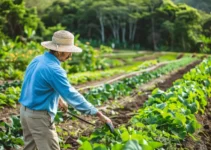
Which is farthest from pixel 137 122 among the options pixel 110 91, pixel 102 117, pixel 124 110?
pixel 110 91

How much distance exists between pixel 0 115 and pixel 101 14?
50.4m

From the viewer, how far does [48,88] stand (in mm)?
3859

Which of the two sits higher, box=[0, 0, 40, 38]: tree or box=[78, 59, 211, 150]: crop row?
box=[0, 0, 40, 38]: tree

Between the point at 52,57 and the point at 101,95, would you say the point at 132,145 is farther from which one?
the point at 101,95

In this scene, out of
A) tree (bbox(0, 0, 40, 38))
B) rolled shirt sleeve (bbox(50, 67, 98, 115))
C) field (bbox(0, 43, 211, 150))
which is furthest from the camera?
tree (bbox(0, 0, 40, 38))

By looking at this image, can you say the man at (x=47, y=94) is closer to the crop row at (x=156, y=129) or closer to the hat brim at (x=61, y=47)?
the hat brim at (x=61, y=47)

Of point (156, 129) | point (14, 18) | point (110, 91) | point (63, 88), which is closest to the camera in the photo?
point (63, 88)

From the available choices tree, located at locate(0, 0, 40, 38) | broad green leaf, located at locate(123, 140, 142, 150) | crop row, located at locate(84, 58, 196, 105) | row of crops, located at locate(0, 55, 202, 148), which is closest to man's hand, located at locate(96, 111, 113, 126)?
broad green leaf, located at locate(123, 140, 142, 150)

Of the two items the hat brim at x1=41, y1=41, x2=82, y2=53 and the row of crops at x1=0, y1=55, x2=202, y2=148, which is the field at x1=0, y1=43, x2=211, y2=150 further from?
Answer: the hat brim at x1=41, y1=41, x2=82, y2=53

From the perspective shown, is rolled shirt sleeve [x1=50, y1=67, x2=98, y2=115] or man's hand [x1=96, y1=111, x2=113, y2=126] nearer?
rolled shirt sleeve [x1=50, y1=67, x2=98, y2=115]

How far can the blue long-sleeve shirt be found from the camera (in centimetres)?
376

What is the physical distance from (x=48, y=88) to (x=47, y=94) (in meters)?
0.07

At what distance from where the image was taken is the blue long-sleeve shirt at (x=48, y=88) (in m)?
3.76

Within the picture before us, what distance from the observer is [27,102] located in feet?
12.8
